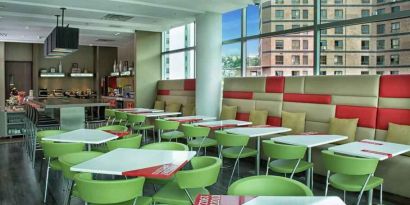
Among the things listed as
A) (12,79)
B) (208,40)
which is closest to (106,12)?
(208,40)

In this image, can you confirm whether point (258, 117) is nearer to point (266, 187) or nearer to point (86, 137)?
point (86, 137)

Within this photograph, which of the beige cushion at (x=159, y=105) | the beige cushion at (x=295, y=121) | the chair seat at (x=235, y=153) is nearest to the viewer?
the chair seat at (x=235, y=153)

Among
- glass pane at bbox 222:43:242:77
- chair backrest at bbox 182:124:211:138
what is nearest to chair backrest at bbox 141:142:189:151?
chair backrest at bbox 182:124:211:138

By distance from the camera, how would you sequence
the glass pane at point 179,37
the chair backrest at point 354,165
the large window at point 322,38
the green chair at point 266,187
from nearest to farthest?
the green chair at point 266,187
the chair backrest at point 354,165
the large window at point 322,38
the glass pane at point 179,37

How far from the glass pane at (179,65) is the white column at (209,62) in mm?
1703

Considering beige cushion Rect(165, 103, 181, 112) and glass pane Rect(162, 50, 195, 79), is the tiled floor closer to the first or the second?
beige cushion Rect(165, 103, 181, 112)

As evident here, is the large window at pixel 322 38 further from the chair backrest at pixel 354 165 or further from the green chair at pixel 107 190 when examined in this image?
the green chair at pixel 107 190

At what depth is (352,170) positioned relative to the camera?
3154 millimetres

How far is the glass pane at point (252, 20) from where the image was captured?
7.47 m

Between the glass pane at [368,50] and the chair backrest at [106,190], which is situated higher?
the glass pane at [368,50]

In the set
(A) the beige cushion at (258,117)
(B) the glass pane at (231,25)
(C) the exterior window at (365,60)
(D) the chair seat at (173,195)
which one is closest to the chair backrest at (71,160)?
(D) the chair seat at (173,195)

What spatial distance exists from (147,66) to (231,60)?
3490 mm

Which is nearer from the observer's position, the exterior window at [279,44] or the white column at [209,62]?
the exterior window at [279,44]

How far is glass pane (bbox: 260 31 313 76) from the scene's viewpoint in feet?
21.0
